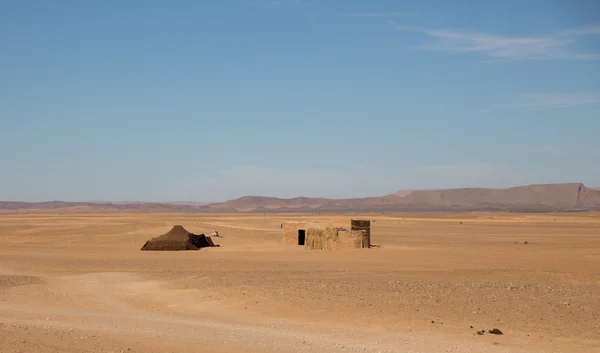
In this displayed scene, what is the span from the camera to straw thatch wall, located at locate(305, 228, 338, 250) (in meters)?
33.2

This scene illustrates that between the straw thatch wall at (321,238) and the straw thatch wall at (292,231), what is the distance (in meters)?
3.09

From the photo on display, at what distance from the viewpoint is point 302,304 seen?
1661cm

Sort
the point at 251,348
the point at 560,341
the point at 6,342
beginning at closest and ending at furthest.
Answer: the point at 6,342, the point at 251,348, the point at 560,341

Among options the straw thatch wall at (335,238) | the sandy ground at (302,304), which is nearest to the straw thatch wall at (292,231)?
the straw thatch wall at (335,238)

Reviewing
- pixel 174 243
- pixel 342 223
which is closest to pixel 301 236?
pixel 342 223

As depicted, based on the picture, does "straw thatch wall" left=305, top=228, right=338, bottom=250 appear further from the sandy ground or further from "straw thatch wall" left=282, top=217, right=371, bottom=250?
the sandy ground

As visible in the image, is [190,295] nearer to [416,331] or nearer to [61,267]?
[416,331]

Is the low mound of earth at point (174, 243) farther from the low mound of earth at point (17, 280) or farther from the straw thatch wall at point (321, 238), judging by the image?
the low mound of earth at point (17, 280)

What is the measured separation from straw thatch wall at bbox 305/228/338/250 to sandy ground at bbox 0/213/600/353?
10.3ft

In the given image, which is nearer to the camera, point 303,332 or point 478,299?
point 303,332

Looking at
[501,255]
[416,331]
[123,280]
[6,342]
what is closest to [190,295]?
[123,280]

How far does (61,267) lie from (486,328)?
18469mm

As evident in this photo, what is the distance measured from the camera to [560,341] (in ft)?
42.4

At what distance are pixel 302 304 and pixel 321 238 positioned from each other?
16.9 m
